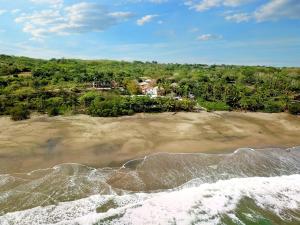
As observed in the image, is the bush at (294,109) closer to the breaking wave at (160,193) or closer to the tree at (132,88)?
the breaking wave at (160,193)

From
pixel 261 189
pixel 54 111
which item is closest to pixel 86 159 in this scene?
pixel 261 189

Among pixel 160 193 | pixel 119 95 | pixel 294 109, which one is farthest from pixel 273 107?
pixel 160 193

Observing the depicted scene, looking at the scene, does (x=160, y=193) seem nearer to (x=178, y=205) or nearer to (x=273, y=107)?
(x=178, y=205)

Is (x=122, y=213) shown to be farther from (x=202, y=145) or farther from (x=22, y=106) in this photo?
(x=22, y=106)

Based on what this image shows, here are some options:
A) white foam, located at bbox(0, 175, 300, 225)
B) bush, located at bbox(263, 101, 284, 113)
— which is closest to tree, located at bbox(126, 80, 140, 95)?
bush, located at bbox(263, 101, 284, 113)

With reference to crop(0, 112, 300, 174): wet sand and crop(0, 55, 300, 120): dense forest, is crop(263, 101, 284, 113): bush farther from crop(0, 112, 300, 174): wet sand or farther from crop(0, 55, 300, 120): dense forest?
crop(0, 112, 300, 174): wet sand

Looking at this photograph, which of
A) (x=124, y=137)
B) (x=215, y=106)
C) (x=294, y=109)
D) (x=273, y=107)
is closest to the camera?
(x=124, y=137)
